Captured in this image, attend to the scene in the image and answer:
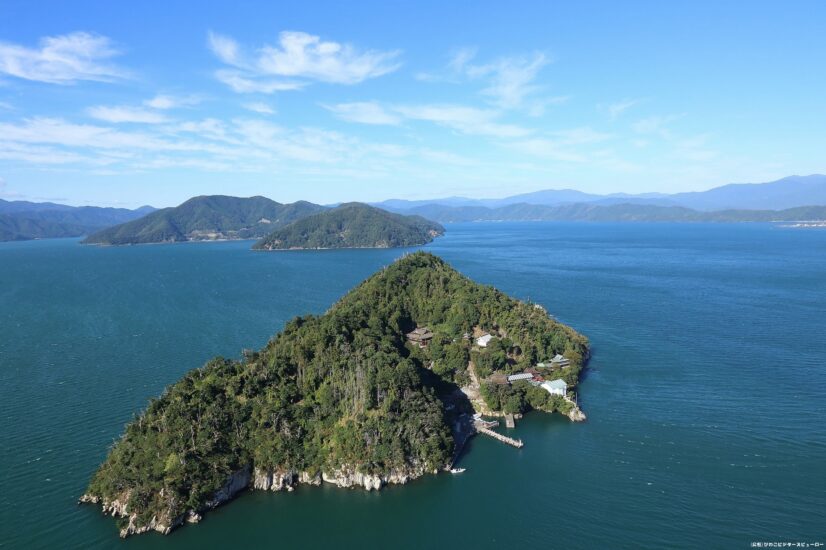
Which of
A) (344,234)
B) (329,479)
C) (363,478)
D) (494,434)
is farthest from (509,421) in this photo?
(344,234)

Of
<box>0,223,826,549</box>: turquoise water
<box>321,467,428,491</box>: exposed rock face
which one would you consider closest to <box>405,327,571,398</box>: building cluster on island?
<box>0,223,826,549</box>: turquoise water

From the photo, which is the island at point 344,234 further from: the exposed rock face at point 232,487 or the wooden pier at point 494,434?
the exposed rock face at point 232,487

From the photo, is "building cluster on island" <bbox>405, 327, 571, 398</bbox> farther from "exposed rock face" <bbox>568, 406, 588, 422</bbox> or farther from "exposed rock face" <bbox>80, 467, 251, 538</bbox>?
"exposed rock face" <bbox>80, 467, 251, 538</bbox>

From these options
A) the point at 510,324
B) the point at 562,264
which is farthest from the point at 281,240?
the point at 510,324

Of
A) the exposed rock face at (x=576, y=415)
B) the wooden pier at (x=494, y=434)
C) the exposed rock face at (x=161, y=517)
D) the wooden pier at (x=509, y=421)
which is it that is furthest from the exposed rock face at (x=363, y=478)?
the exposed rock face at (x=576, y=415)

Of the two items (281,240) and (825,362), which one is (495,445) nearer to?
(825,362)

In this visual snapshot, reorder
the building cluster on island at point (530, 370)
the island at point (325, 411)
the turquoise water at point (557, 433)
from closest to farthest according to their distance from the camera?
the turquoise water at point (557, 433), the island at point (325, 411), the building cluster on island at point (530, 370)
